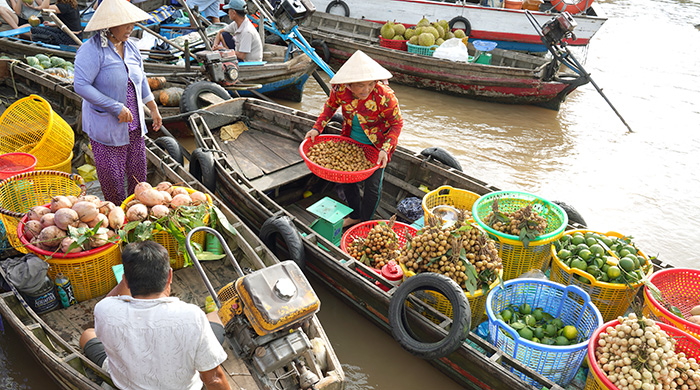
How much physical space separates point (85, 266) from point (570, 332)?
342 centimetres

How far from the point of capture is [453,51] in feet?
31.3

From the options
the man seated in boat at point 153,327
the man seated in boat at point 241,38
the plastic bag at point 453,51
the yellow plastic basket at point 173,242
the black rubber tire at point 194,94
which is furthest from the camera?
the plastic bag at point 453,51

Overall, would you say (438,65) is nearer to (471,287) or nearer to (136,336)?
(471,287)

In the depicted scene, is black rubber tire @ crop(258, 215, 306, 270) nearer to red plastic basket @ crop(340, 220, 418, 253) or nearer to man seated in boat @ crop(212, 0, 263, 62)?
red plastic basket @ crop(340, 220, 418, 253)

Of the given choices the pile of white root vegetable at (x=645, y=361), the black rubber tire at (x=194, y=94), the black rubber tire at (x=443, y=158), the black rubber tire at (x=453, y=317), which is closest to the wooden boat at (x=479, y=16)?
the black rubber tire at (x=194, y=94)

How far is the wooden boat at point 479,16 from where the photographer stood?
1113 centimetres

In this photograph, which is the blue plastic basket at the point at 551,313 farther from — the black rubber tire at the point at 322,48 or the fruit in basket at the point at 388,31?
the black rubber tire at the point at 322,48

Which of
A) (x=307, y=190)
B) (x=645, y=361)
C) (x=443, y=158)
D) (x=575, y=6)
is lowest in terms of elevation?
(x=307, y=190)

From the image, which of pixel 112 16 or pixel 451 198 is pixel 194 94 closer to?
pixel 112 16

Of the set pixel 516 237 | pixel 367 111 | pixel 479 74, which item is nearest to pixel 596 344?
pixel 516 237

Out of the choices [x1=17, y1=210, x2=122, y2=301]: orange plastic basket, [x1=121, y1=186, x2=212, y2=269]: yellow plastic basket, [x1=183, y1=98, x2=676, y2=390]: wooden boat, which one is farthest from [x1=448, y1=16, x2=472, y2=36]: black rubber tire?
[x1=17, y1=210, x2=122, y2=301]: orange plastic basket

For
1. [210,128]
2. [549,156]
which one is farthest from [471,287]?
[549,156]

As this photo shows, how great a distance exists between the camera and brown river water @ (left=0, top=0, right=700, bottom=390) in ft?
13.1

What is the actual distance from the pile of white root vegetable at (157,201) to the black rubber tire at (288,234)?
0.67m
